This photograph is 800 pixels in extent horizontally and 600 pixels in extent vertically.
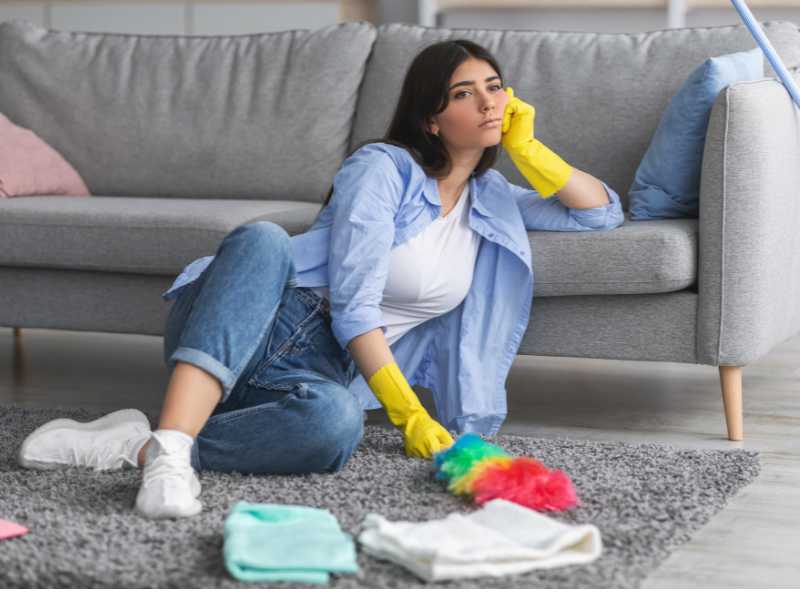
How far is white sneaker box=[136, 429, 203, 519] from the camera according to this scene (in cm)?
192

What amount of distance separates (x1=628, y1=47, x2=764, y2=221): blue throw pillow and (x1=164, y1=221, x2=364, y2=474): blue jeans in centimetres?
84

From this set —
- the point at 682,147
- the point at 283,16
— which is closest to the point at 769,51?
the point at 682,147

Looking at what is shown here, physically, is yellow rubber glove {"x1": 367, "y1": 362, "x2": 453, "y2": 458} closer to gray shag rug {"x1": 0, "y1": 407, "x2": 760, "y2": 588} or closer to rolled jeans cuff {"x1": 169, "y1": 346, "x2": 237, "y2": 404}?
gray shag rug {"x1": 0, "y1": 407, "x2": 760, "y2": 588}

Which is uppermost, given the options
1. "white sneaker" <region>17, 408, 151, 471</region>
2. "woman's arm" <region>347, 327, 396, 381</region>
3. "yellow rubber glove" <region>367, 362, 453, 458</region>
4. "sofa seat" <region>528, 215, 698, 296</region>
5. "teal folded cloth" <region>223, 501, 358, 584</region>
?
"sofa seat" <region>528, 215, 698, 296</region>

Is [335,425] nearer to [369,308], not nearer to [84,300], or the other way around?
[369,308]

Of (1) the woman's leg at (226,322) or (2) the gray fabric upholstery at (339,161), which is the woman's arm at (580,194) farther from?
(1) the woman's leg at (226,322)

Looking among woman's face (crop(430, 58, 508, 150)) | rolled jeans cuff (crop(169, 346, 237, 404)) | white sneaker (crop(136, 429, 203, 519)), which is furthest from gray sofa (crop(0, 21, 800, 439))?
white sneaker (crop(136, 429, 203, 519))

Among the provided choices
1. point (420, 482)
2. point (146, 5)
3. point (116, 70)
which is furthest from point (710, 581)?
point (146, 5)

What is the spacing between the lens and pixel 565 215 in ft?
8.61

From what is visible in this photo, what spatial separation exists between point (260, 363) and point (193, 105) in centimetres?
147

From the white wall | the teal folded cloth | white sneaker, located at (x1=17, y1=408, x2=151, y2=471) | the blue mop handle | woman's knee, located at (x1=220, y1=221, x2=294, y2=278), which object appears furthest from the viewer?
the white wall

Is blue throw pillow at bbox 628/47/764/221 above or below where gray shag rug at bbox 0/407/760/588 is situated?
above

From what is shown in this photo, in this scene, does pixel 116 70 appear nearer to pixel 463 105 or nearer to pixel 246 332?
pixel 463 105

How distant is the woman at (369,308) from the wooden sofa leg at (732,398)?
14.6 inches
